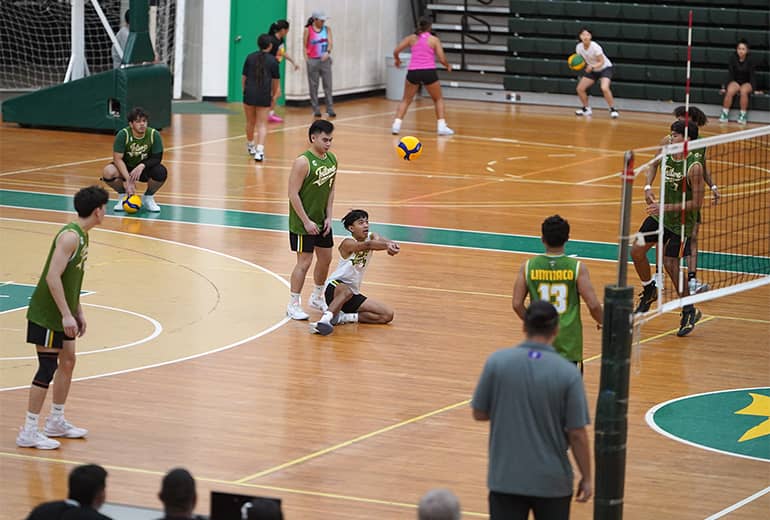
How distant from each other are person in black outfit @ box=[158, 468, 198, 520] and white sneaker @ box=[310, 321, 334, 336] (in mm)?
6752

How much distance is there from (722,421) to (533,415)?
14.9ft

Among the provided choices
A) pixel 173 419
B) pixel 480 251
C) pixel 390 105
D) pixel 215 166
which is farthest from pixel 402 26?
pixel 173 419

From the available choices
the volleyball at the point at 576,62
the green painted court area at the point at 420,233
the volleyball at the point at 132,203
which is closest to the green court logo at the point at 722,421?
the green painted court area at the point at 420,233

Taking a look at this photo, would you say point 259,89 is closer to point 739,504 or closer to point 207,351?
point 207,351

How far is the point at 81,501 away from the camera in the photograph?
18.7 ft

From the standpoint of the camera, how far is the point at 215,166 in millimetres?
21312

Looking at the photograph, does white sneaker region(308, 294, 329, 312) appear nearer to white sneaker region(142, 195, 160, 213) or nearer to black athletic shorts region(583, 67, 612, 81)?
white sneaker region(142, 195, 160, 213)

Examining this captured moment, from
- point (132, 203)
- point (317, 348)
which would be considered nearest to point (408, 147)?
point (132, 203)

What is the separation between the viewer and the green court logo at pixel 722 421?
9570 millimetres

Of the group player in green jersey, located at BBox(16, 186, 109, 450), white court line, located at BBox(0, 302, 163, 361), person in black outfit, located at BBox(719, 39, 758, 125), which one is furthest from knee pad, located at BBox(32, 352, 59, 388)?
person in black outfit, located at BBox(719, 39, 758, 125)

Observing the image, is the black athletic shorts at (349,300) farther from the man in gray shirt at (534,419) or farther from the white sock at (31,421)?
the man in gray shirt at (534,419)

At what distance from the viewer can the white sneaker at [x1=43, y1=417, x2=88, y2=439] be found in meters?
9.16

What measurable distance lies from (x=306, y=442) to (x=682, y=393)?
133 inches

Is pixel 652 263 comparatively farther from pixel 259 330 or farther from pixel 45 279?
pixel 45 279
